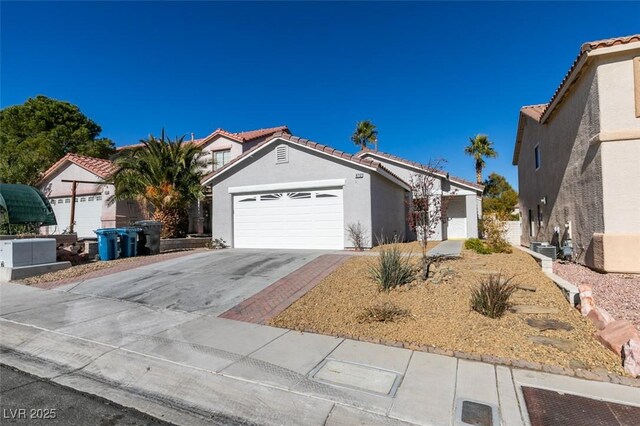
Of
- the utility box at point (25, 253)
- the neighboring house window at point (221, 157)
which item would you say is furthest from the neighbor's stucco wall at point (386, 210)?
the neighboring house window at point (221, 157)

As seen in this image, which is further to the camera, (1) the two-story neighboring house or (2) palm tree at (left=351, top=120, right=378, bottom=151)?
(2) palm tree at (left=351, top=120, right=378, bottom=151)

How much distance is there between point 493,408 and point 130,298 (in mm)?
6841

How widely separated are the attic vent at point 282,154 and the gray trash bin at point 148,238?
540 cm

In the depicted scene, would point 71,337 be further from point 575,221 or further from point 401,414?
point 575,221

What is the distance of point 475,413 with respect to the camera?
10.7 ft

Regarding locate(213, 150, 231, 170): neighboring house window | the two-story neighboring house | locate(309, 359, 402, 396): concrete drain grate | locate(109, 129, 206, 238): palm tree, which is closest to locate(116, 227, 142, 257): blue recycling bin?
locate(109, 129, 206, 238): palm tree

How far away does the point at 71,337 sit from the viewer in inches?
205

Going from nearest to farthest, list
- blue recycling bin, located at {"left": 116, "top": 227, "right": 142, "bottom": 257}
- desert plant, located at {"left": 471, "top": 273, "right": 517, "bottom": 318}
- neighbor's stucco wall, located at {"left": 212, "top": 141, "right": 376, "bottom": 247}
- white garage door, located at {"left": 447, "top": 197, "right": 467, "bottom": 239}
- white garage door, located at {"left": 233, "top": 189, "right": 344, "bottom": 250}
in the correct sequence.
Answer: desert plant, located at {"left": 471, "top": 273, "right": 517, "bottom": 318} → blue recycling bin, located at {"left": 116, "top": 227, "right": 142, "bottom": 257} → neighbor's stucco wall, located at {"left": 212, "top": 141, "right": 376, "bottom": 247} → white garage door, located at {"left": 233, "top": 189, "right": 344, "bottom": 250} → white garage door, located at {"left": 447, "top": 197, "right": 467, "bottom": 239}

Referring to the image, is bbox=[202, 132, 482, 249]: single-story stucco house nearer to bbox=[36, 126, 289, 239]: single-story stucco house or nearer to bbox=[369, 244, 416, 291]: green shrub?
bbox=[36, 126, 289, 239]: single-story stucco house

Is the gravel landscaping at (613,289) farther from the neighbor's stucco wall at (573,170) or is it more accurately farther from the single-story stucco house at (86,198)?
the single-story stucco house at (86,198)

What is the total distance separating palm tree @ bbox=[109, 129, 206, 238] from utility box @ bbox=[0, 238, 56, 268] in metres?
6.06

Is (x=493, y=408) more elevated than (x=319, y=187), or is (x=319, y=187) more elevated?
(x=319, y=187)

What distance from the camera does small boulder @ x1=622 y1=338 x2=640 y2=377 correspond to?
3900 millimetres

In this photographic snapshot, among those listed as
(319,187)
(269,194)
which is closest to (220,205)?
(269,194)
